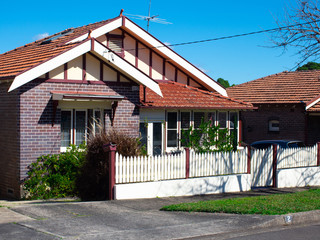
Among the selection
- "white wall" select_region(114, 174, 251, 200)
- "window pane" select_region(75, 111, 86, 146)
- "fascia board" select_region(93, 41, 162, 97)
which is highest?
"fascia board" select_region(93, 41, 162, 97)

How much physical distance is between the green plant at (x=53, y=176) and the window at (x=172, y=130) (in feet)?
15.0

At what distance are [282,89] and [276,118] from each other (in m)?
2.11

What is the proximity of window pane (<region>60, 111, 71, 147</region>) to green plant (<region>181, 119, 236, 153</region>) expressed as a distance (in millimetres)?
4742

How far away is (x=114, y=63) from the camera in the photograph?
14.6 meters

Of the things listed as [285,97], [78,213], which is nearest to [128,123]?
[78,213]

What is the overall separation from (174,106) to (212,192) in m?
4.29

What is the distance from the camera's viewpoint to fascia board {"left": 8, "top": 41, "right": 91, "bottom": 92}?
1306cm

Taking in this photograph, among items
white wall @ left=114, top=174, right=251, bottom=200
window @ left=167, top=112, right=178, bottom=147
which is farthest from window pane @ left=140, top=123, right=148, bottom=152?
white wall @ left=114, top=174, right=251, bottom=200

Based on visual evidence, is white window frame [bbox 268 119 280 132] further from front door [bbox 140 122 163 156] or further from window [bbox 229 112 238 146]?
front door [bbox 140 122 163 156]

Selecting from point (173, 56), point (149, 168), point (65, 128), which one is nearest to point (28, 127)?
point (65, 128)

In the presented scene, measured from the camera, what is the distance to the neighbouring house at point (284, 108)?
23562mm

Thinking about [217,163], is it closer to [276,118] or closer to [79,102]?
[79,102]

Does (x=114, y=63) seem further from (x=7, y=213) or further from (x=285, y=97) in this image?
(x=285, y=97)

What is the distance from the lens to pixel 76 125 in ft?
48.9
